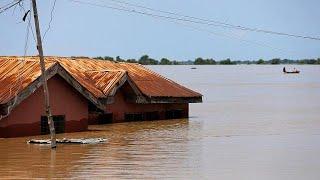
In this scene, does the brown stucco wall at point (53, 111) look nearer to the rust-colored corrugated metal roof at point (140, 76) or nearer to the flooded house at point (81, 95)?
the flooded house at point (81, 95)

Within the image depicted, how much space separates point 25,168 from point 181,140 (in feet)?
33.2

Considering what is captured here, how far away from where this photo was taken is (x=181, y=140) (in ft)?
104

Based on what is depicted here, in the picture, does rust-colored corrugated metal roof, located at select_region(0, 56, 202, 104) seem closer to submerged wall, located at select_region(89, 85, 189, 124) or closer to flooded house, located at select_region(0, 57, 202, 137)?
flooded house, located at select_region(0, 57, 202, 137)

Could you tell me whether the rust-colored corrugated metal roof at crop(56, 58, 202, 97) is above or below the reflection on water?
above

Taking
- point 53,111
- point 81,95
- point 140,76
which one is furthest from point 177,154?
point 140,76

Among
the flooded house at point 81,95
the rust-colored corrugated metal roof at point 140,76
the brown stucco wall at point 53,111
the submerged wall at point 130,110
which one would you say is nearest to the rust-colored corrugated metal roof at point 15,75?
the flooded house at point 81,95

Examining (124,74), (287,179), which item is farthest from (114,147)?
(124,74)

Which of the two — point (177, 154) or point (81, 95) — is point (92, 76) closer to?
point (81, 95)

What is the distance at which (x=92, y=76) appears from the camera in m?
41.3

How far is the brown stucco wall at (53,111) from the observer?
1227 inches

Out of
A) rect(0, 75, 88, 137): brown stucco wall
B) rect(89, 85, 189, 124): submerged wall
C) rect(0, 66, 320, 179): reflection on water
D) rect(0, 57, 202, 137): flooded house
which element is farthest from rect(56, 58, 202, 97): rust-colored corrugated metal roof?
rect(0, 75, 88, 137): brown stucco wall

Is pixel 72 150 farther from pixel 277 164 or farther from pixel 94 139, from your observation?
pixel 277 164

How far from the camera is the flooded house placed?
103ft

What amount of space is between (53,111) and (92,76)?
8.52m
